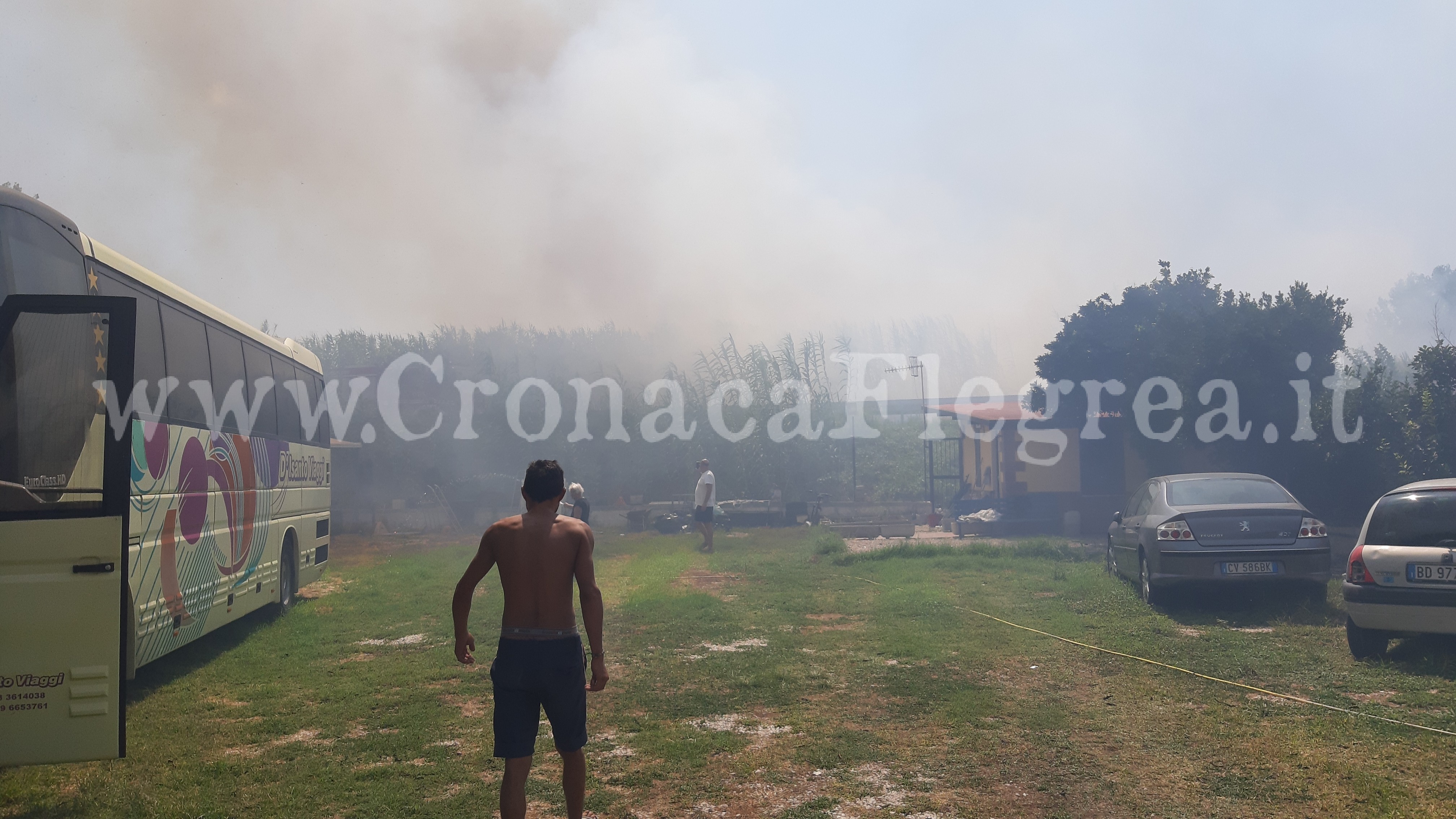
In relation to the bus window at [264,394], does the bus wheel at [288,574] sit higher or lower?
lower

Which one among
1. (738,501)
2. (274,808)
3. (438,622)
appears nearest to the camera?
(274,808)

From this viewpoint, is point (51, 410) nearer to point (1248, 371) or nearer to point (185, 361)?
point (185, 361)

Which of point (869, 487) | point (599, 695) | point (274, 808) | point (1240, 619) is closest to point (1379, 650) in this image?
point (1240, 619)

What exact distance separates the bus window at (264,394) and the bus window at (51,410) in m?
5.24

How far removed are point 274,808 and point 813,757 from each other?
9.33ft

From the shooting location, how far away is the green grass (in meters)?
4.80

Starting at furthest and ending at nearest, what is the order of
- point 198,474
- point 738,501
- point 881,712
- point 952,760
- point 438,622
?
point 738,501, point 438,622, point 198,474, point 881,712, point 952,760

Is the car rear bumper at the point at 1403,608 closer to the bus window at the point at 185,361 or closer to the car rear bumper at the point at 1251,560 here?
the car rear bumper at the point at 1251,560

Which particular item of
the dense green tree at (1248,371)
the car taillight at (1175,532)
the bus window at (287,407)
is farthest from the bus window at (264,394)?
the dense green tree at (1248,371)

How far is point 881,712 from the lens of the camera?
650cm

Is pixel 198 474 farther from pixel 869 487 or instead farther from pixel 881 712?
pixel 869 487

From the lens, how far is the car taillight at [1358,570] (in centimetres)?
756

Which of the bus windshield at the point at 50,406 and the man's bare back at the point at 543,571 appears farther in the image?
the bus windshield at the point at 50,406

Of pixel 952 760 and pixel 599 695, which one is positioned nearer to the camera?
pixel 952 760
